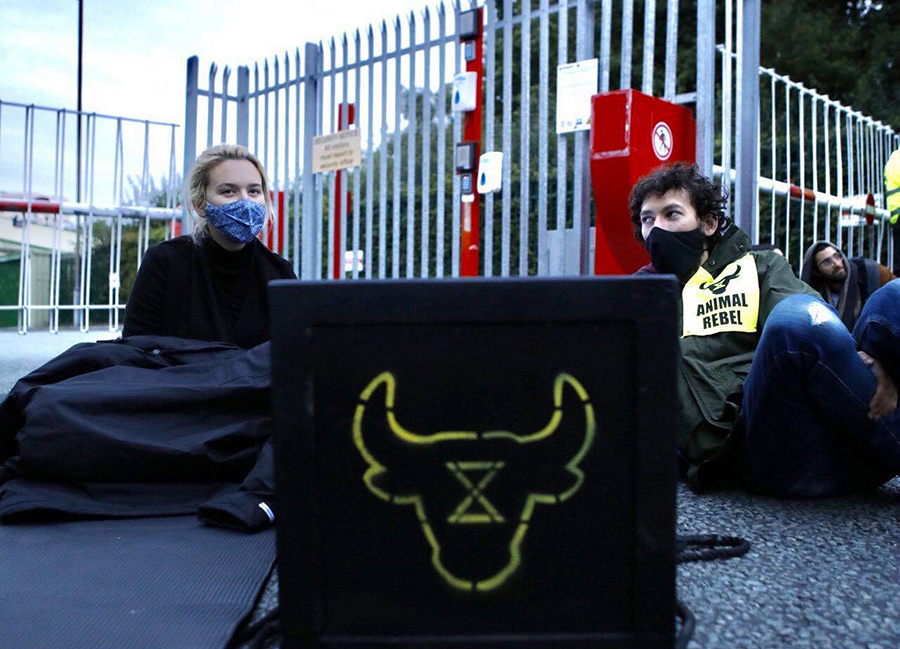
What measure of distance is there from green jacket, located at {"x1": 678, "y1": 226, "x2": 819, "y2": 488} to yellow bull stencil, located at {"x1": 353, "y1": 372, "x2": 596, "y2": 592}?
1.26 m

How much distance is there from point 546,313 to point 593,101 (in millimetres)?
2944

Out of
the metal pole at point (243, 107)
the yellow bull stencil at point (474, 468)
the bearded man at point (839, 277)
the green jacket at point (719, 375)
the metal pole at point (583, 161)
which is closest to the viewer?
the yellow bull stencil at point (474, 468)

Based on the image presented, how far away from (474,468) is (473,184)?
12.5ft

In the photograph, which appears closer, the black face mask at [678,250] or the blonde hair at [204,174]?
the black face mask at [678,250]

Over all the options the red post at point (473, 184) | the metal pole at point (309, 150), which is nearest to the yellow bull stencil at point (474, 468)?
the red post at point (473, 184)

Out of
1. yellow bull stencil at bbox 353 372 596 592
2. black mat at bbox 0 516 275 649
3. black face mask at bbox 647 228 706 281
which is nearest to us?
yellow bull stencil at bbox 353 372 596 592

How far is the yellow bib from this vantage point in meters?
2.31

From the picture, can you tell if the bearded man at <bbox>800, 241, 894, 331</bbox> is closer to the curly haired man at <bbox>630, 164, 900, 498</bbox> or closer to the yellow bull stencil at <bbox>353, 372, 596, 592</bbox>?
the curly haired man at <bbox>630, 164, 900, 498</bbox>

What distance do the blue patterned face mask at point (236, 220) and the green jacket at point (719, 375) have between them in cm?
135

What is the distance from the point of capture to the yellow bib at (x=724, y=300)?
91.0 inches

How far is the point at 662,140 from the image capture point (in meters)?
3.75

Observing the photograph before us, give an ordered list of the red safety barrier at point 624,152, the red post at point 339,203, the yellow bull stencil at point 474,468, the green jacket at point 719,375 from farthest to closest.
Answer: the red post at point 339,203, the red safety barrier at point 624,152, the green jacket at point 719,375, the yellow bull stencil at point 474,468

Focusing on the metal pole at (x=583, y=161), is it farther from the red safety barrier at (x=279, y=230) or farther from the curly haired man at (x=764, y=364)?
the red safety barrier at (x=279, y=230)

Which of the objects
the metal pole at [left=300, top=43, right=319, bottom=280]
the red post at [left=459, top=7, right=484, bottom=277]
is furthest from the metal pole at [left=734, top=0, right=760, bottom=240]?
the metal pole at [left=300, top=43, right=319, bottom=280]
